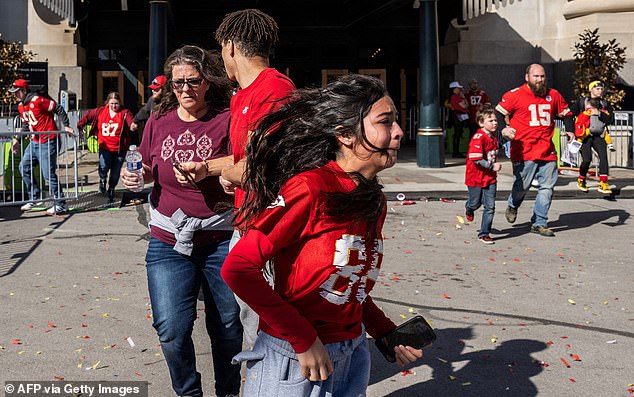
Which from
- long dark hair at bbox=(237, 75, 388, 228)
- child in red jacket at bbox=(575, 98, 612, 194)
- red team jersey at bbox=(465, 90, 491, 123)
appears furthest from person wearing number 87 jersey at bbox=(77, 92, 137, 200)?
red team jersey at bbox=(465, 90, 491, 123)

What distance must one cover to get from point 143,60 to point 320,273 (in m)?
26.1

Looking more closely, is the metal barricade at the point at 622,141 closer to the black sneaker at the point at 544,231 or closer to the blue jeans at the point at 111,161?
the black sneaker at the point at 544,231

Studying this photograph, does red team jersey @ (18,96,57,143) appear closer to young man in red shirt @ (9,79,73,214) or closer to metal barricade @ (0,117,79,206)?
young man in red shirt @ (9,79,73,214)

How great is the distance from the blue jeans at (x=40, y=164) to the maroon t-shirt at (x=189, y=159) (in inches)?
354

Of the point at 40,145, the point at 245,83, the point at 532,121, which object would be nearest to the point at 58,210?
the point at 40,145

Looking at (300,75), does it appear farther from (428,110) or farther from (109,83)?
(428,110)

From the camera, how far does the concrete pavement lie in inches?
213

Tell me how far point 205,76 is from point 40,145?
9507 millimetres

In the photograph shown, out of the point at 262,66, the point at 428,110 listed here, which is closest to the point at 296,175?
the point at 262,66

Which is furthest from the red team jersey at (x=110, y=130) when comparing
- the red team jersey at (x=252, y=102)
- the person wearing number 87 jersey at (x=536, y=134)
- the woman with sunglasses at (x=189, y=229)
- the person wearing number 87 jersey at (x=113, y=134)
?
the red team jersey at (x=252, y=102)

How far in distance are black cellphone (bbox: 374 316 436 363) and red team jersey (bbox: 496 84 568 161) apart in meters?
7.94

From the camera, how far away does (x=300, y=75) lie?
29.1m

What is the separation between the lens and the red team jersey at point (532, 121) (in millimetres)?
10656

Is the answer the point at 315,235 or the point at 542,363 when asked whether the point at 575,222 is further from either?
the point at 315,235
